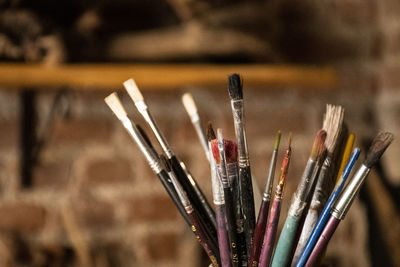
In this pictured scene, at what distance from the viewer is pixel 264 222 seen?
1.15 feet

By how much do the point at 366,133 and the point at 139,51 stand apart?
52 centimetres

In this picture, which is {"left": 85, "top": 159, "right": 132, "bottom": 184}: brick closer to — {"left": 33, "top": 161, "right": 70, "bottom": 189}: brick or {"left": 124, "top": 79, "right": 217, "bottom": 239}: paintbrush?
{"left": 33, "top": 161, "right": 70, "bottom": 189}: brick

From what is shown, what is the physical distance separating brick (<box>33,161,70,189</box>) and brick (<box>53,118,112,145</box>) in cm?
4

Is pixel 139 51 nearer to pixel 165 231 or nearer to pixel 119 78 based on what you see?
pixel 119 78

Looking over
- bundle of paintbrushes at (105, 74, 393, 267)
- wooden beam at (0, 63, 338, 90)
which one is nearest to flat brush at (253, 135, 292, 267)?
bundle of paintbrushes at (105, 74, 393, 267)

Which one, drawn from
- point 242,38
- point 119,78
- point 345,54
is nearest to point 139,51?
point 119,78

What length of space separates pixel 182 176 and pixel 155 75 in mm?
431

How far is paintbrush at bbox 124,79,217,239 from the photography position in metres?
0.37

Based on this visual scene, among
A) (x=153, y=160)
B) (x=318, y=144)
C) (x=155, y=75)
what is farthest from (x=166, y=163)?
(x=155, y=75)

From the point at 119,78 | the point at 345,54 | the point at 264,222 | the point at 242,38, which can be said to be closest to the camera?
the point at 264,222

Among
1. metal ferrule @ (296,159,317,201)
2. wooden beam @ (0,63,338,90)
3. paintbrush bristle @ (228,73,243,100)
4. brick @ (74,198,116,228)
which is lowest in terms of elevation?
metal ferrule @ (296,159,317,201)

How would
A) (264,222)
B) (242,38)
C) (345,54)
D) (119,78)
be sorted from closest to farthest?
(264,222) → (119,78) → (242,38) → (345,54)

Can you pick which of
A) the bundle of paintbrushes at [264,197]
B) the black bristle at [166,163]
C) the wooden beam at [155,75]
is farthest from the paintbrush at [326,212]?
the wooden beam at [155,75]

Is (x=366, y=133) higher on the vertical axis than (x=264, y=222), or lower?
higher
